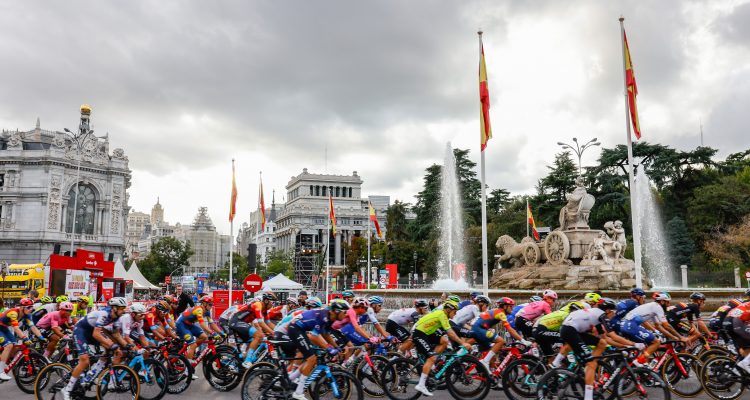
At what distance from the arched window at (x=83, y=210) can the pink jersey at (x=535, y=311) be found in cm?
8539

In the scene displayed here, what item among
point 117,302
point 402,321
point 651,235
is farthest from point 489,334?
point 651,235

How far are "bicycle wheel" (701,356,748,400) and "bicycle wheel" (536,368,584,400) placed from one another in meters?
2.79

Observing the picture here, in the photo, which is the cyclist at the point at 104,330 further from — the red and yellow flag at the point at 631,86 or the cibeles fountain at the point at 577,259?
the cibeles fountain at the point at 577,259

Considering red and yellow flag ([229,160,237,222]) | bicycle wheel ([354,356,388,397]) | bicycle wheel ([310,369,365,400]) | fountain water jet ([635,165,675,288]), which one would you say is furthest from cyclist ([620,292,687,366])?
fountain water jet ([635,165,675,288])

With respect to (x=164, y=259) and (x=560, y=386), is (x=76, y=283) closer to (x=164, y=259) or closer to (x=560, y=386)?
(x=560, y=386)

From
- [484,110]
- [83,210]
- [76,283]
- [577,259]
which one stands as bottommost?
[76,283]

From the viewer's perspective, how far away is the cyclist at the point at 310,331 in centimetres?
919

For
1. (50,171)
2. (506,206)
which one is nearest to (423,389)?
(506,206)

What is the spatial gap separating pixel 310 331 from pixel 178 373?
3613 millimetres

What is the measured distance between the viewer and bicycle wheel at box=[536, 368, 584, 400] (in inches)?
355

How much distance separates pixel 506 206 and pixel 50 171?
63.1 m

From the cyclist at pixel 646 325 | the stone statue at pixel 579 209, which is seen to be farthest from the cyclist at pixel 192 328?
the stone statue at pixel 579 209

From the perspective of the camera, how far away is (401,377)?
414 inches

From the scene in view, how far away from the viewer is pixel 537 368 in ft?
33.8
